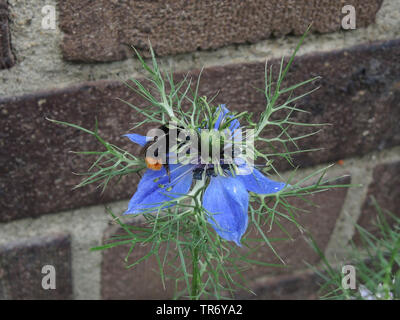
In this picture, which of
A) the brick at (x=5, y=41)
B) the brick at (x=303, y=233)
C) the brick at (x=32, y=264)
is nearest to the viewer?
the brick at (x=5, y=41)

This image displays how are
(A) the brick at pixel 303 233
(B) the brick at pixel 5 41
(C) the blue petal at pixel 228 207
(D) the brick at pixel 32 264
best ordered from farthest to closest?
1. (A) the brick at pixel 303 233
2. (D) the brick at pixel 32 264
3. (B) the brick at pixel 5 41
4. (C) the blue petal at pixel 228 207

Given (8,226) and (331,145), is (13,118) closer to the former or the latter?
(8,226)

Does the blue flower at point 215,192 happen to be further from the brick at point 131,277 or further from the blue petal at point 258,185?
the brick at point 131,277

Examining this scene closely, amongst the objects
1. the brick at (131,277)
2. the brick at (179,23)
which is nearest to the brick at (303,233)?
the brick at (131,277)

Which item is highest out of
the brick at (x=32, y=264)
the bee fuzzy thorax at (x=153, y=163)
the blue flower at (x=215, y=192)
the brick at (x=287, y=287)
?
the bee fuzzy thorax at (x=153, y=163)

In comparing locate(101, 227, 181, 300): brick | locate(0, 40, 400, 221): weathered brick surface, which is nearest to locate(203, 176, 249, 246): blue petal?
locate(0, 40, 400, 221): weathered brick surface

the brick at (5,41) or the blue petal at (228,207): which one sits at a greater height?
the brick at (5,41)

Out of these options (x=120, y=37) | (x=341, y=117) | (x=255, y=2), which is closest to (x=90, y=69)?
(x=120, y=37)

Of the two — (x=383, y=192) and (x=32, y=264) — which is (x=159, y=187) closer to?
(x=32, y=264)

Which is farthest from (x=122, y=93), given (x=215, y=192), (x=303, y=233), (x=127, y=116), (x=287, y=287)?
(x=287, y=287)
